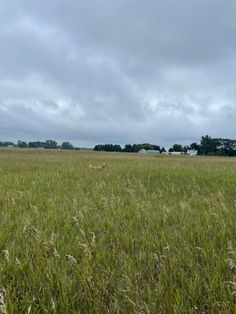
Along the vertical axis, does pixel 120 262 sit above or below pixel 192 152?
below

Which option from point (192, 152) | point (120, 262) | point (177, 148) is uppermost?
point (177, 148)

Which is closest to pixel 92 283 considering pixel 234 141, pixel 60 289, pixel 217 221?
pixel 60 289

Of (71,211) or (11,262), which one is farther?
(71,211)

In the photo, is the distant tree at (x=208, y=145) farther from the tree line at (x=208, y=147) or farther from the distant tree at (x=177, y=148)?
the distant tree at (x=177, y=148)

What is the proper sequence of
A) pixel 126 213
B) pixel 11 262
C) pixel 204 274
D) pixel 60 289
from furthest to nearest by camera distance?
pixel 126 213
pixel 11 262
pixel 204 274
pixel 60 289

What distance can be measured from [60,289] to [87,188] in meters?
6.05

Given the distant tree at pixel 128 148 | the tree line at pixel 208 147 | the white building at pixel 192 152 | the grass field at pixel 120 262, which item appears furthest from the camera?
the distant tree at pixel 128 148

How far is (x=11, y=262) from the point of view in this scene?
302 centimetres

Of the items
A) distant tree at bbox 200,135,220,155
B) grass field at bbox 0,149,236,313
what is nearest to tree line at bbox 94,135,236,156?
distant tree at bbox 200,135,220,155

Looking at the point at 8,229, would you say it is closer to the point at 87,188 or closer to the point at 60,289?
the point at 60,289

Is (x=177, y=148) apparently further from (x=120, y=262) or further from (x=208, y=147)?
(x=120, y=262)

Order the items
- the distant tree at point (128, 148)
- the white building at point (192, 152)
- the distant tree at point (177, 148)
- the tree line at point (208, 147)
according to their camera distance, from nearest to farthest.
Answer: the tree line at point (208, 147) → the white building at point (192, 152) → the distant tree at point (128, 148) → the distant tree at point (177, 148)

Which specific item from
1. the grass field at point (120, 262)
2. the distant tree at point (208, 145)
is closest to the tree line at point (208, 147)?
the distant tree at point (208, 145)

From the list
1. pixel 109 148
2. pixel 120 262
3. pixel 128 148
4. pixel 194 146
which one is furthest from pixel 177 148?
→ pixel 120 262
